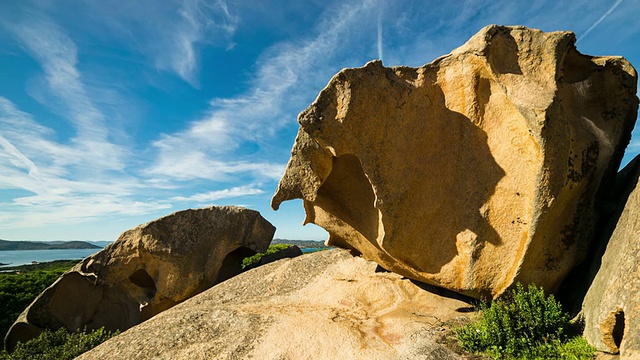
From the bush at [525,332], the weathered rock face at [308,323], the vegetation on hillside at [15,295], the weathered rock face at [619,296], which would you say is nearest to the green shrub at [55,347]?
the weathered rock face at [308,323]

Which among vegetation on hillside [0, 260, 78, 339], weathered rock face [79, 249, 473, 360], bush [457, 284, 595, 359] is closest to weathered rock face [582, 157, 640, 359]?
bush [457, 284, 595, 359]

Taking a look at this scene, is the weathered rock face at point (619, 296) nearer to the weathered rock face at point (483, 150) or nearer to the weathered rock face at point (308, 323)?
the weathered rock face at point (483, 150)

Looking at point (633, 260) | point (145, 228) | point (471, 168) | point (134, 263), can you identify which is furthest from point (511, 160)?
point (134, 263)

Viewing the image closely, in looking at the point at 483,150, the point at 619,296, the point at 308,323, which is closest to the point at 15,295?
the point at 308,323

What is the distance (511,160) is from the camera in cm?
831

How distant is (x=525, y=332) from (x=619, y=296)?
201 centimetres

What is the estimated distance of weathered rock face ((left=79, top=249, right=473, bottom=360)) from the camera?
25.0ft

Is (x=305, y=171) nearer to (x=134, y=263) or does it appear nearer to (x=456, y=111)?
(x=456, y=111)

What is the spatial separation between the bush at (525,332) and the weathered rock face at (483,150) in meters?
0.74

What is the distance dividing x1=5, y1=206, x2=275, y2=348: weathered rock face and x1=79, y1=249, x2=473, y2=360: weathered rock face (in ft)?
15.6

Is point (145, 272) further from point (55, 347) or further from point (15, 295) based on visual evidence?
point (15, 295)

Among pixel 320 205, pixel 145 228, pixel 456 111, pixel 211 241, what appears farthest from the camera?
pixel 211 241

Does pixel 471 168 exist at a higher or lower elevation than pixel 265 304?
higher

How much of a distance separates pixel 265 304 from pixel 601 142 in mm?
10228
